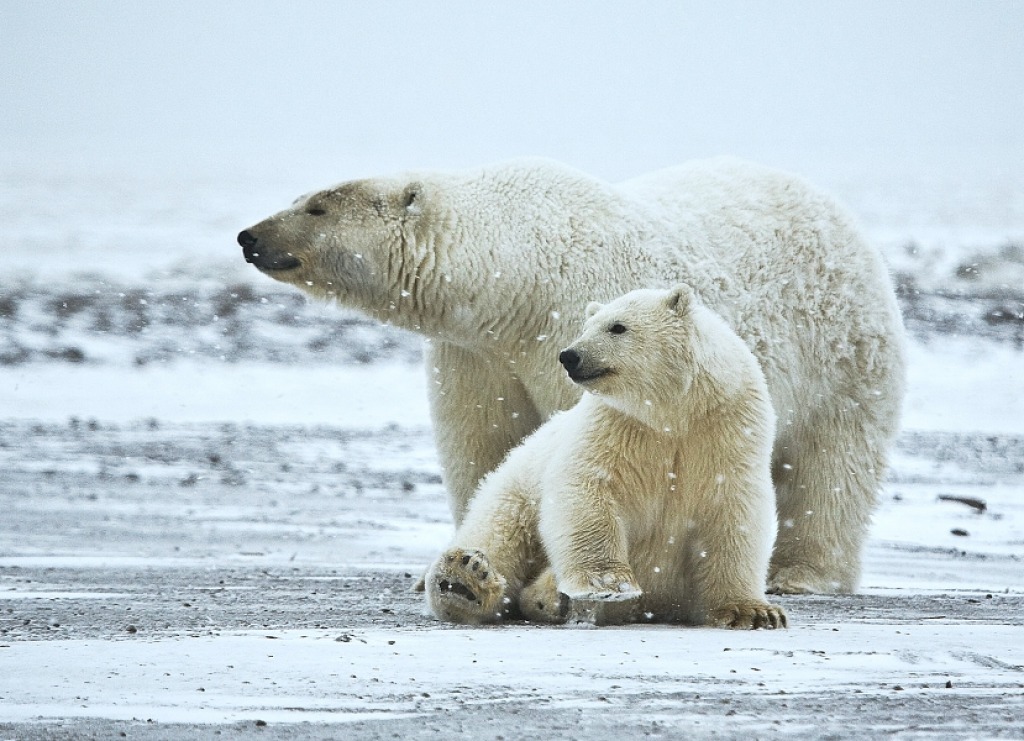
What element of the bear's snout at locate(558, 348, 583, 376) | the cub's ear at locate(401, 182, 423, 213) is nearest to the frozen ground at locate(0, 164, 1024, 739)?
the bear's snout at locate(558, 348, 583, 376)

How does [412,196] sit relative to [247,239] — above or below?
above

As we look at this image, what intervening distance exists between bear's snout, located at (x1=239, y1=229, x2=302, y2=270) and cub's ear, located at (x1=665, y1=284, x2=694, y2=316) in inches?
91.7

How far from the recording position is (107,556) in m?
7.59

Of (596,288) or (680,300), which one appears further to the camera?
(596,288)

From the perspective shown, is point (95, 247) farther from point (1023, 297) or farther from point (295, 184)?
point (295, 184)

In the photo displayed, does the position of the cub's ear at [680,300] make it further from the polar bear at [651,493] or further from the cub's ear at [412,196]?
the cub's ear at [412,196]

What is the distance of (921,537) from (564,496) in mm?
4497

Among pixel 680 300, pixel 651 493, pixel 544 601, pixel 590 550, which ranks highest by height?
pixel 680 300

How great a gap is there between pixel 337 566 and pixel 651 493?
2.68 metres

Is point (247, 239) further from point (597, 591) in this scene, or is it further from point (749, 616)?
point (749, 616)

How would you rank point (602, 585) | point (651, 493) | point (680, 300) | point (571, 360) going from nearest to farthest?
point (602, 585)
point (651, 493)
point (571, 360)
point (680, 300)

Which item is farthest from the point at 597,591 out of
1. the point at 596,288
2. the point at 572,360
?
the point at 596,288

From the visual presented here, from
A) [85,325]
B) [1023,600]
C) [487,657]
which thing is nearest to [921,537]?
[1023,600]

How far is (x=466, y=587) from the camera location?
5383 mm
